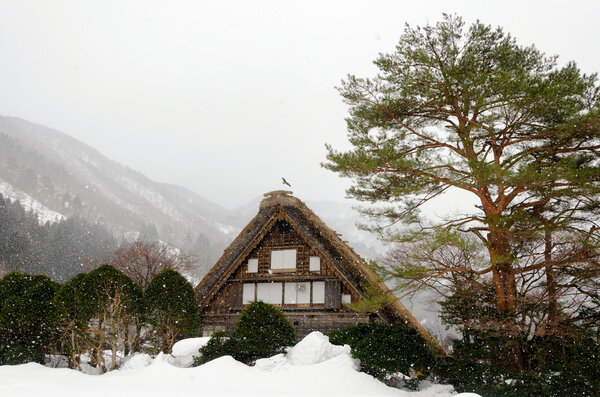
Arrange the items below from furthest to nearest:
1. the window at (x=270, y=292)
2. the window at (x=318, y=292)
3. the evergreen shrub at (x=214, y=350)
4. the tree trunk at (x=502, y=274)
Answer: the window at (x=270, y=292), the window at (x=318, y=292), the evergreen shrub at (x=214, y=350), the tree trunk at (x=502, y=274)

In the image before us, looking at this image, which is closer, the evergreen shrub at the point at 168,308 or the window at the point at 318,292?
the evergreen shrub at the point at 168,308

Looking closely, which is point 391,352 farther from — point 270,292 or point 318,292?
point 270,292

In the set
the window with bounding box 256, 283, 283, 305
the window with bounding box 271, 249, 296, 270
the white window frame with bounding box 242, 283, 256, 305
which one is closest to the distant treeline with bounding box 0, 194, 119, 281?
the white window frame with bounding box 242, 283, 256, 305

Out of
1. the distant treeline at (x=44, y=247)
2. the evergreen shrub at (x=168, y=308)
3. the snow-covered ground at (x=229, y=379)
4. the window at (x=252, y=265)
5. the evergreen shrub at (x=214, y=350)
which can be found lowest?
the snow-covered ground at (x=229, y=379)

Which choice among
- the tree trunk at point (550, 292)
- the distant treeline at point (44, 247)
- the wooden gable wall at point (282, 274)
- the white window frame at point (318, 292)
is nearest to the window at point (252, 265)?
the wooden gable wall at point (282, 274)

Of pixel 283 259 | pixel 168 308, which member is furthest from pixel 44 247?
pixel 168 308

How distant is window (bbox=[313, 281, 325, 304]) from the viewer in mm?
16547

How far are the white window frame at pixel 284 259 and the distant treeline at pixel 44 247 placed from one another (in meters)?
34.0

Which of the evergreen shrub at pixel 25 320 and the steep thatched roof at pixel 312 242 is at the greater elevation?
the steep thatched roof at pixel 312 242

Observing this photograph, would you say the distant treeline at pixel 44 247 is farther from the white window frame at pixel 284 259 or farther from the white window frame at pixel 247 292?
the white window frame at pixel 284 259

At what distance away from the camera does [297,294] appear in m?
17.0

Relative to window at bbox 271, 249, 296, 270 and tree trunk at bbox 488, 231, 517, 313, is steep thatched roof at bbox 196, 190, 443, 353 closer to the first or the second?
window at bbox 271, 249, 296, 270

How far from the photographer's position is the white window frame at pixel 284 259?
17.2 metres

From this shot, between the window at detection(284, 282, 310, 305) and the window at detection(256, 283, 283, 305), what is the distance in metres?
0.29
